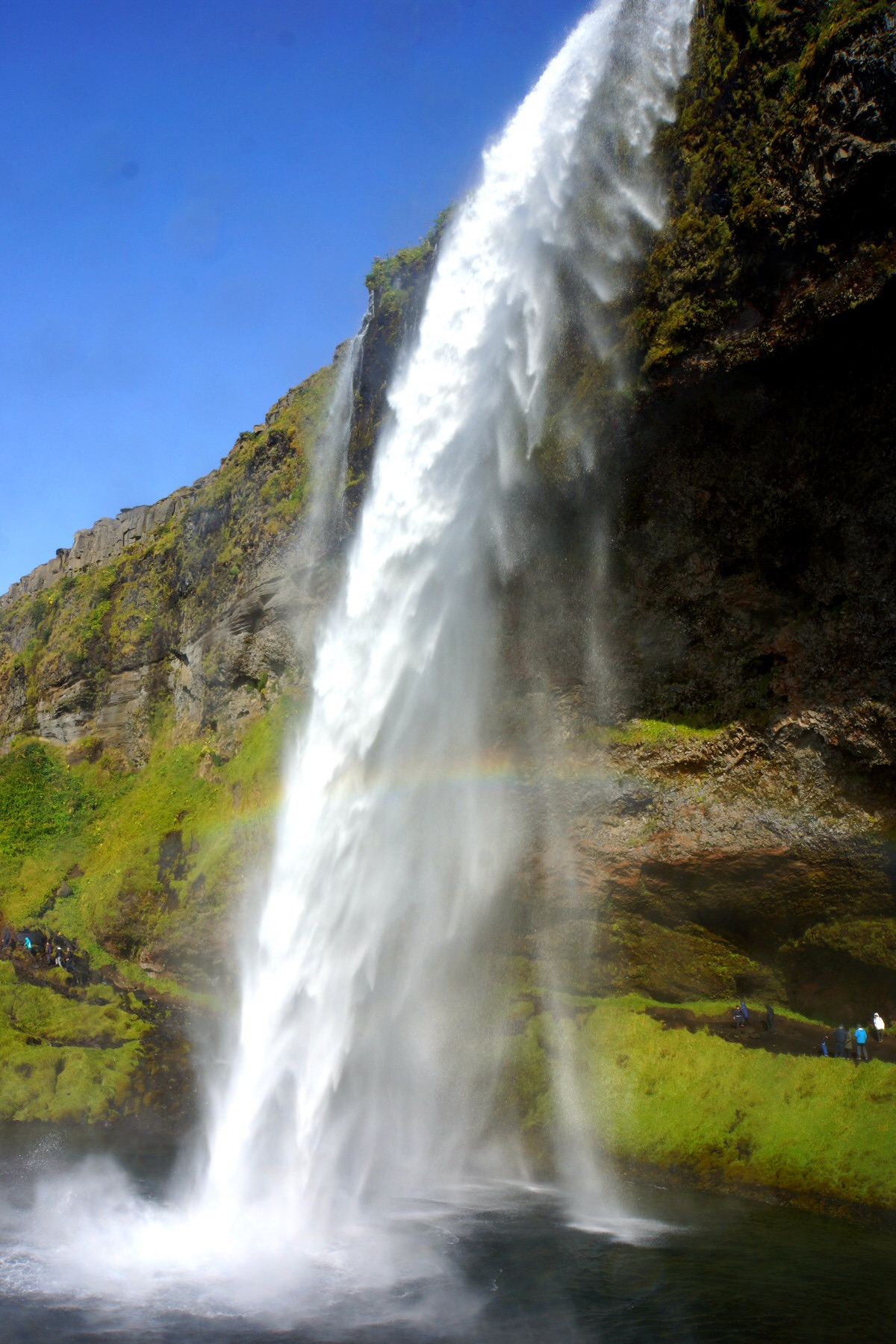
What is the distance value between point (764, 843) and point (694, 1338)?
22.5 ft

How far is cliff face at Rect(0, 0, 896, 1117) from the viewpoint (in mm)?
10570

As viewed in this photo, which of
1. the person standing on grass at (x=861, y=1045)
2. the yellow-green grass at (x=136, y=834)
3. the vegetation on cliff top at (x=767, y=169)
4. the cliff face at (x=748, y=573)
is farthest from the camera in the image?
the yellow-green grass at (x=136, y=834)

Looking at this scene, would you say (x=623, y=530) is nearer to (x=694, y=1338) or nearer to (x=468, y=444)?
(x=468, y=444)

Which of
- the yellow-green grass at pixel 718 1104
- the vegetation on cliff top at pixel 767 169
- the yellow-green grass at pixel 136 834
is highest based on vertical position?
the vegetation on cliff top at pixel 767 169

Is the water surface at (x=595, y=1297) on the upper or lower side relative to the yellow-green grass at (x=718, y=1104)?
lower

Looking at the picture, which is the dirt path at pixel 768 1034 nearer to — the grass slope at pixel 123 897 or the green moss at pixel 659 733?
the green moss at pixel 659 733

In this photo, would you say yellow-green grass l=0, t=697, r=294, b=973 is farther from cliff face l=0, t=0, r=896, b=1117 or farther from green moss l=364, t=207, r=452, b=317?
green moss l=364, t=207, r=452, b=317

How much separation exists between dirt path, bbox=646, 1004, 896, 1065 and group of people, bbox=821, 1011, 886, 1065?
0.23 feet

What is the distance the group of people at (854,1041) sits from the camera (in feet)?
39.0

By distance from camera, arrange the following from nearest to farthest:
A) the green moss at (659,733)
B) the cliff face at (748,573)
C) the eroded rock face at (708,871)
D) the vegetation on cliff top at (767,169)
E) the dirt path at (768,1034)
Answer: the vegetation on cliff top at (767,169) → the cliff face at (748,573) → the dirt path at (768,1034) → the eroded rock face at (708,871) → the green moss at (659,733)

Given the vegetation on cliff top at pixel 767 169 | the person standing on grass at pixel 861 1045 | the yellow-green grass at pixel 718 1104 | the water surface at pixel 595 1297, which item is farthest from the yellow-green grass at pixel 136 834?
the vegetation on cliff top at pixel 767 169

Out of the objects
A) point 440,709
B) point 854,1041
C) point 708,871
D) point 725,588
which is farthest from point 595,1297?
point 440,709

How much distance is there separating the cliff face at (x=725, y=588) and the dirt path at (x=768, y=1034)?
319mm

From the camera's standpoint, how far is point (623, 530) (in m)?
13.5
